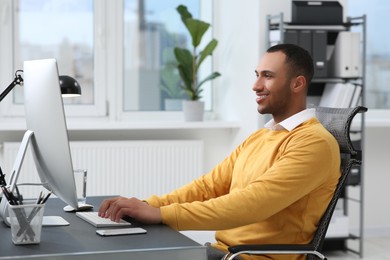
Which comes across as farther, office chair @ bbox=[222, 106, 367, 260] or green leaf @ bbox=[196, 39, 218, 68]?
green leaf @ bbox=[196, 39, 218, 68]

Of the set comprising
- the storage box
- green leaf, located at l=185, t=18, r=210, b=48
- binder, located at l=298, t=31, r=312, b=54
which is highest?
the storage box

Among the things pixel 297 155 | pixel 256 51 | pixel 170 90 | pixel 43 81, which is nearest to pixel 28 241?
pixel 43 81

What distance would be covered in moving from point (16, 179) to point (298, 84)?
3.51 feet

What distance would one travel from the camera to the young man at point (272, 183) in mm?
2174

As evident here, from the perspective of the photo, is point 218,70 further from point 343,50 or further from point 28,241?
point 28,241

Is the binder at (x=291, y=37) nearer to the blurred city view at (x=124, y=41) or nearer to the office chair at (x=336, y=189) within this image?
the blurred city view at (x=124, y=41)

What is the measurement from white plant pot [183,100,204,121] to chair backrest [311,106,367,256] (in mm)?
2459

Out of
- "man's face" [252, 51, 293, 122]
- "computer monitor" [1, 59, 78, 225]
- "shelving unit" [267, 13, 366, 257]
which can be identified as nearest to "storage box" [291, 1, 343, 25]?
"shelving unit" [267, 13, 366, 257]

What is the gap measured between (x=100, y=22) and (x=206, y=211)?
122 inches

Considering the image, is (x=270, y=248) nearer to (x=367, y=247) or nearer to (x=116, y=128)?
(x=116, y=128)

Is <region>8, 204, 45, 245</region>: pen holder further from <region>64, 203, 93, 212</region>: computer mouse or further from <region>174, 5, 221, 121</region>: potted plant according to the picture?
<region>174, 5, 221, 121</region>: potted plant

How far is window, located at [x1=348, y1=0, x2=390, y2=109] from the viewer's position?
561 centimetres

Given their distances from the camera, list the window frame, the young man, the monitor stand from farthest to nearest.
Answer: the window frame, the young man, the monitor stand

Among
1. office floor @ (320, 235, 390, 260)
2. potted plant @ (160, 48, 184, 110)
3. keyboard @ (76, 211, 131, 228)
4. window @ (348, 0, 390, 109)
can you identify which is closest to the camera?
keyboard @ (76, 211, 131, 228)
